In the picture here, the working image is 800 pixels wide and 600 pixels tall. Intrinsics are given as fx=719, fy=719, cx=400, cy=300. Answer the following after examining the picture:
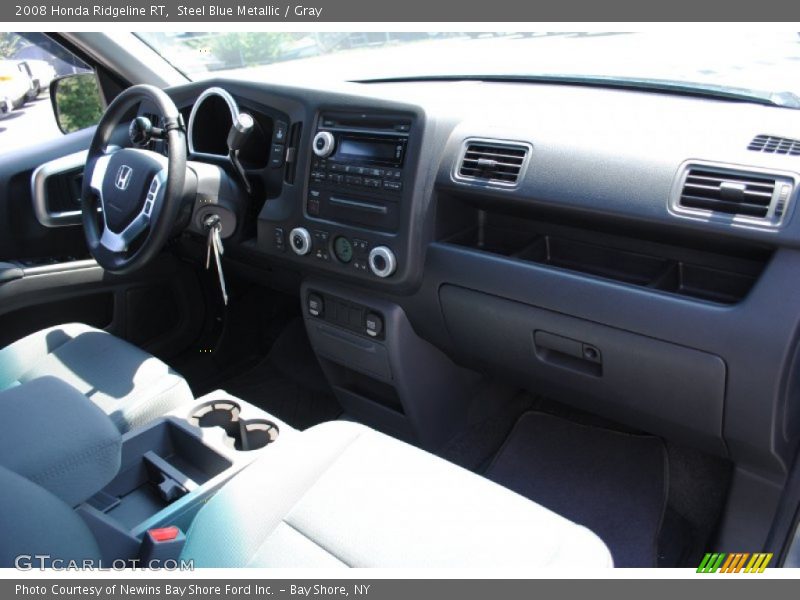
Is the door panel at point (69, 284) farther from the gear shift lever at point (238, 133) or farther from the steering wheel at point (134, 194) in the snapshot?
the gear shift lever at point (238, 133)

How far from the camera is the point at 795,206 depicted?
1.36 m

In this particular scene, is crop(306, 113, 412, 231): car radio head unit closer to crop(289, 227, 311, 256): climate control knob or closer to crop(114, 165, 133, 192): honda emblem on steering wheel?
crop(289, 227, 311, 256): climate control knob

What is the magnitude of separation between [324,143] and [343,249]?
307mm

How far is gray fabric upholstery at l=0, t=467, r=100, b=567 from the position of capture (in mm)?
888

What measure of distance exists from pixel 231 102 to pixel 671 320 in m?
1.45

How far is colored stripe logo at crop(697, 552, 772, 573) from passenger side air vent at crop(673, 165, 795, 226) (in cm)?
84

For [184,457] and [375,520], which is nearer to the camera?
[375,520]

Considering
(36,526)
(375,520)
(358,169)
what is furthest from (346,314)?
(36,526)

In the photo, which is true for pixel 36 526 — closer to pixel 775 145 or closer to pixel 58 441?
pixel 58 441

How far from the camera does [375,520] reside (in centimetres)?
125

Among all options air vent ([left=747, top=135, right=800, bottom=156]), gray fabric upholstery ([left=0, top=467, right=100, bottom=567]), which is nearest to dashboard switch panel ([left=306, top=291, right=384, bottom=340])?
air vent ([left=747, top=135, right=800, bottom=156])

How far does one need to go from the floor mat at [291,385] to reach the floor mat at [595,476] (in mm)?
722

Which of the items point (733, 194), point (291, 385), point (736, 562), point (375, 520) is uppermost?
point (733, 194)

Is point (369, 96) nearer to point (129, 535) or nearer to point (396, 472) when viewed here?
point (396, 472)
